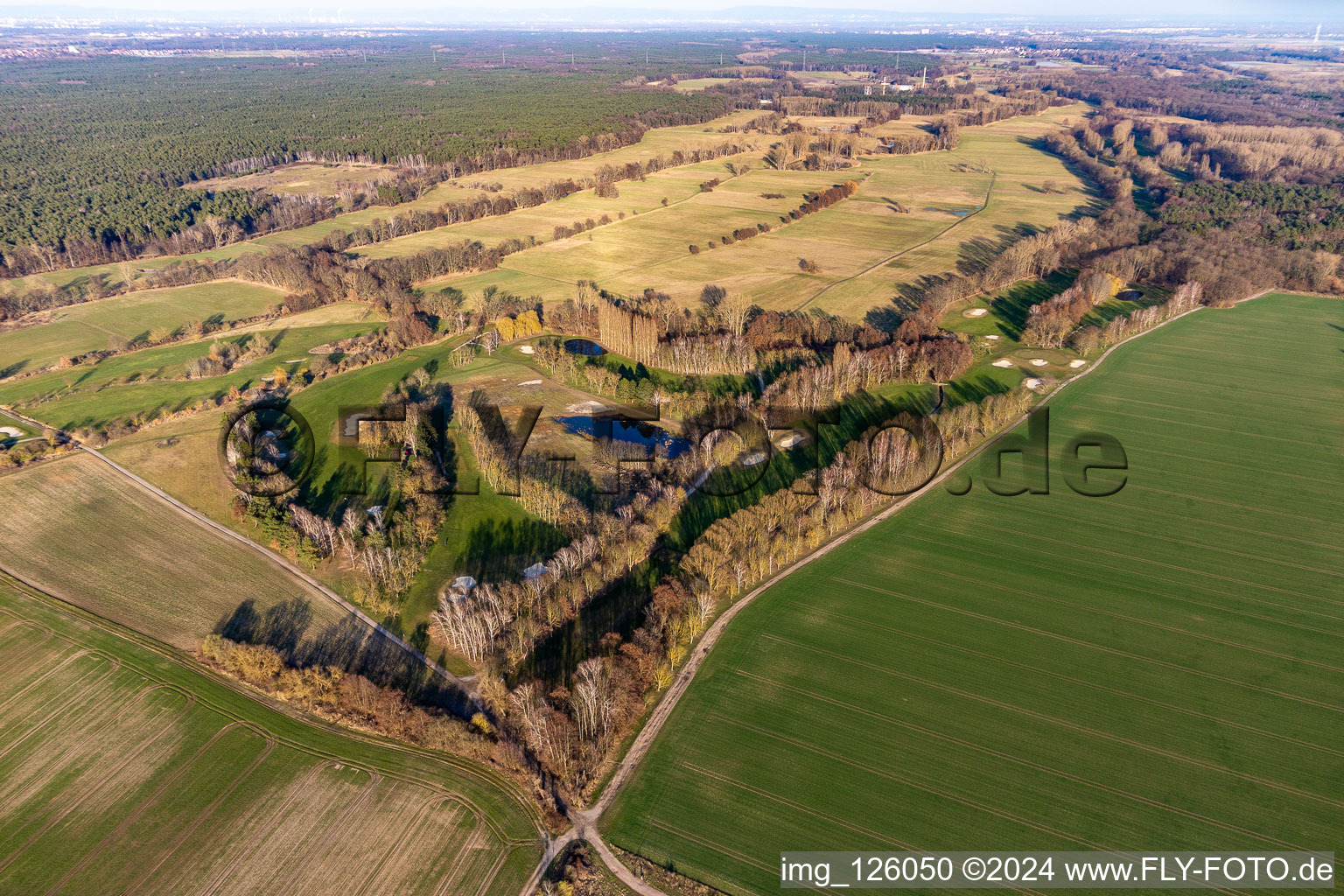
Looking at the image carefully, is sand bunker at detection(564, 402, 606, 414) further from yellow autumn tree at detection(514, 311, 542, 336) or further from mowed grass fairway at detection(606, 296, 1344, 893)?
mowed grass fairway at detection(606, 296, 1344, 893)

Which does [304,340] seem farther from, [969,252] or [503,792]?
[969,252]

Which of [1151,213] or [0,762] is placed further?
[1151,213]

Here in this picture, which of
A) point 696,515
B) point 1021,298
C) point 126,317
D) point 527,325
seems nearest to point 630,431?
point 696,515

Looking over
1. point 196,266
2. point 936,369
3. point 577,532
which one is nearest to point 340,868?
point 577,532

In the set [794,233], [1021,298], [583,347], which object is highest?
[794,233]

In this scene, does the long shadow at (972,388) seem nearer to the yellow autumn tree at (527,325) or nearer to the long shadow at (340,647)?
the yellow autumn tree at (527,325)

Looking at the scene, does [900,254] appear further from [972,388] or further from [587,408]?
[587,408]
